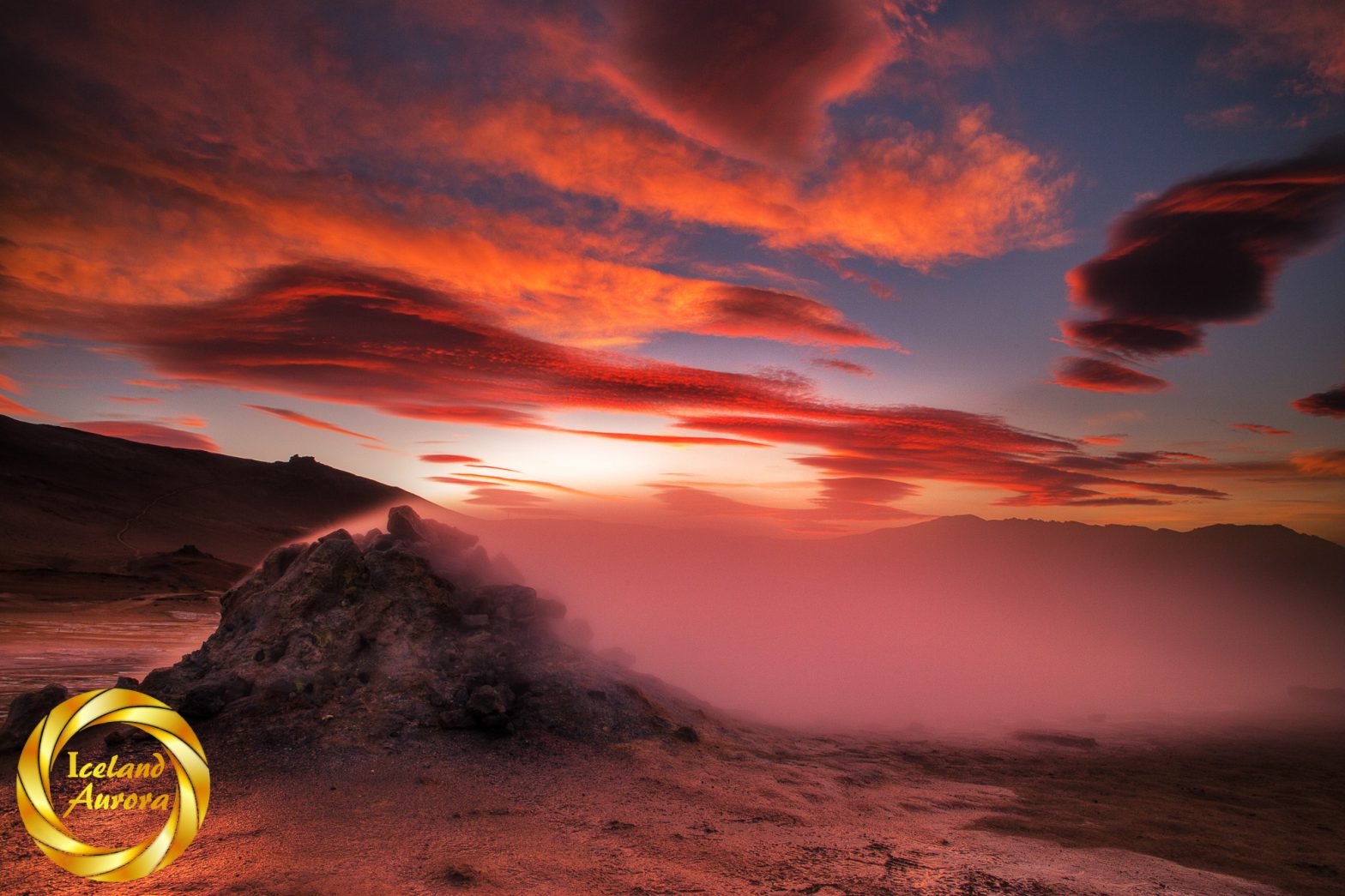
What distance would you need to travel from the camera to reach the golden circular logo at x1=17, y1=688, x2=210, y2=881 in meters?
4.74

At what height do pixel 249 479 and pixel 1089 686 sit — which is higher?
pixel 249 479

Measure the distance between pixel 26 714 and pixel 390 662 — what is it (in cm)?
479

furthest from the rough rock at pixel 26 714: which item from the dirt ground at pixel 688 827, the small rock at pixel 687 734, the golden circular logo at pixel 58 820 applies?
the small rock at pixel 687 734

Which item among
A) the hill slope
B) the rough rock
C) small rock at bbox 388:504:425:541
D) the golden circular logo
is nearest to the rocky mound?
small rock at bbox 388:504:425:541

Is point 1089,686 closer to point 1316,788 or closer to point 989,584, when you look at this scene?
point 1316,788

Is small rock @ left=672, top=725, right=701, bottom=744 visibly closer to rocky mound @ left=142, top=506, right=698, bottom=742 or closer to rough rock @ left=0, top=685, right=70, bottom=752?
rocky mound @ left=142, top=506, right=698, bottom=742

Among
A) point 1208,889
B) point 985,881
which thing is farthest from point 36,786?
point 1208,889

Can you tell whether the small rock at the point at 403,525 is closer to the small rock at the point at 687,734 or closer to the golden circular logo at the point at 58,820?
the small rock at the point at 687,734

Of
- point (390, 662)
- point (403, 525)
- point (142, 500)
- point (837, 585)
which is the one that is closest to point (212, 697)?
point (390, 662)

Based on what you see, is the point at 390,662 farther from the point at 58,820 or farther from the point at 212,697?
the point at 58,820

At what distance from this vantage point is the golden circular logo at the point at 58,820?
4.74 meters

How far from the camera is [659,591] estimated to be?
163 ft

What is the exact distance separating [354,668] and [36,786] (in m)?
6.26

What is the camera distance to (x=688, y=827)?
799 centimetres
